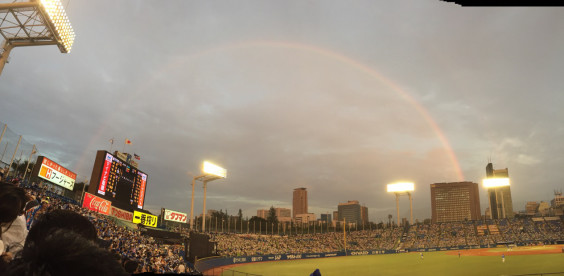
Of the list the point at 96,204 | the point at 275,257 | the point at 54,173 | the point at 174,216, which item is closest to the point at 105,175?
the point at 96,204

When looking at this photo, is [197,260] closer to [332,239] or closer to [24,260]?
[24,260]

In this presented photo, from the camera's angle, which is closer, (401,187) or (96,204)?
(96,204)

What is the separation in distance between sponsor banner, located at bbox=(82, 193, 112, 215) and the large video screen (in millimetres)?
692

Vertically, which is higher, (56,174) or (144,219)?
(56,174)

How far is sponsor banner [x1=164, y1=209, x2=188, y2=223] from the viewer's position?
54.5m

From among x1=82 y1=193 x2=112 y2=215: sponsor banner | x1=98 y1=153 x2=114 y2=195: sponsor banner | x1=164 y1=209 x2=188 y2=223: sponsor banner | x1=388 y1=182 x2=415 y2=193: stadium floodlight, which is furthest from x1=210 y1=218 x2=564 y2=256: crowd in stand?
x1=98 y1=153 x2=114 y2=195: sponsor banner

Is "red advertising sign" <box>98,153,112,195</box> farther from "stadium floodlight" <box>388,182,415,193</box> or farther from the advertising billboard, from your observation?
"stadium floodlight" <box>388,182,415,193</box>

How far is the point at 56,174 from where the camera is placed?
34.9m

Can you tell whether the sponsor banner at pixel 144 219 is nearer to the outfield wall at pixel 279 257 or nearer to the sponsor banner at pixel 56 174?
the sponsor banner at pixel 56 174

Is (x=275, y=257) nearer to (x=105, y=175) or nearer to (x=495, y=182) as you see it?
(x=105, y=175)

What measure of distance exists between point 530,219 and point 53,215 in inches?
4040

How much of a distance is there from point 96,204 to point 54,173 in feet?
17.6

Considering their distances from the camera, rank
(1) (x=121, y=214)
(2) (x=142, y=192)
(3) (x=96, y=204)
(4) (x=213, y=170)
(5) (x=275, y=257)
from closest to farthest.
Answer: (3) (x=96, y=204) → (1) (x=121, y=214) → (2) (x=142, y=192) → (5) (x=275, y=257) → (4) (x=213, y=170)

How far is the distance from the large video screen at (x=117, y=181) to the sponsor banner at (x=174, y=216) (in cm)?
862
